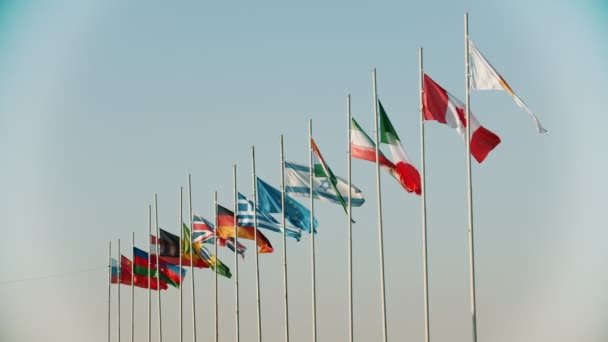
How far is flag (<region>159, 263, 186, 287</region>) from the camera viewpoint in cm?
8706

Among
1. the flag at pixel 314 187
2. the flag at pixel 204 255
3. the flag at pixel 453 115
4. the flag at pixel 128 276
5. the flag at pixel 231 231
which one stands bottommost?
the flag at pixel 128 276

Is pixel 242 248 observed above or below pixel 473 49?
below

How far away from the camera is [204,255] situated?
8394cm

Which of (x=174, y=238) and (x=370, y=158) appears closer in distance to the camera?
(x=370, y=158)

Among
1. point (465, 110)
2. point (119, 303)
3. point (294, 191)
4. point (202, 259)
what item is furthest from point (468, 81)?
point (119, 303)

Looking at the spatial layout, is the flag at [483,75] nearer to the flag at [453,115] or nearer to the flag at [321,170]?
the flag at [453,115]

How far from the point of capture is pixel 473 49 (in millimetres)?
53125

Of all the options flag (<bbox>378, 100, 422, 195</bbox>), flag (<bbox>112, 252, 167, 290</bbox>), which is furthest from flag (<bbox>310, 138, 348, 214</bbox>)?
flag (<bbox>112, 252, 167, 290</bbox>)

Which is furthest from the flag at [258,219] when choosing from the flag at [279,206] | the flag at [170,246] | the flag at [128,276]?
the flag at [128,276]

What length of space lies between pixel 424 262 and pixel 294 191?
1551 cm

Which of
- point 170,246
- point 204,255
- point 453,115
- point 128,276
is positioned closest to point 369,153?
point 453,115

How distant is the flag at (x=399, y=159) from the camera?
5838cm

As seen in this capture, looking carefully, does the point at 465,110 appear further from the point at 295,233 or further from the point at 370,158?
the point at 295,233

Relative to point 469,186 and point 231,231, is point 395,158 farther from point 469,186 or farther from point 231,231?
point 231,231
